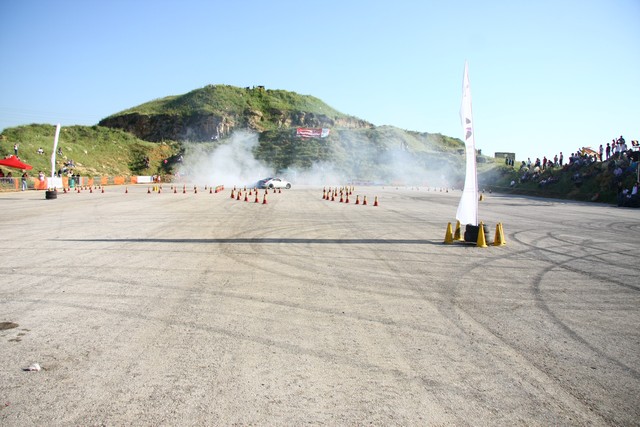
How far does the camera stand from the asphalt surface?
146 inches

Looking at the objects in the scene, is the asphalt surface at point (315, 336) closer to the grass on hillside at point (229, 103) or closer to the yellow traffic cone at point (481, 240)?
the yellow traffic cone at point (481, 240)

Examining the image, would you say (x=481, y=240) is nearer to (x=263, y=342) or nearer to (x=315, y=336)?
(x=315, y=336)

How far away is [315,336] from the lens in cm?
529

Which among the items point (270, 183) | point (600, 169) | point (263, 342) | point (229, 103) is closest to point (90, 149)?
point (270, 183)

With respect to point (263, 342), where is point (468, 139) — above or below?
above

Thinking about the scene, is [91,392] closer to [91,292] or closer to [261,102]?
[91,292]

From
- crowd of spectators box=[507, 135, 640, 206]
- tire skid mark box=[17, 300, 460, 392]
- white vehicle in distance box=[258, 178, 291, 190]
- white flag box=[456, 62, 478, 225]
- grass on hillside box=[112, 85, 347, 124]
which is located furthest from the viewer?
grass on hillside box=[112, 85, 347, 124]

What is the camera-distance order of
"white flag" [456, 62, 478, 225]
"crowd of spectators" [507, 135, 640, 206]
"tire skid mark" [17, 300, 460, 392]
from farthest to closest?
1. "crowd of spectators" [507, 135, 640, 206]
2. "white flag" [456, 62, 478, 225]
3. "tire skid mark" [17, 300, 460, 392]

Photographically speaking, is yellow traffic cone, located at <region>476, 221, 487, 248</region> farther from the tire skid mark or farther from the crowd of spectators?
the crowd of spectators

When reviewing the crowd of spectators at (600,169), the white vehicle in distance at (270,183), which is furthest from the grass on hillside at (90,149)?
the crowd of spectators at (600,169)

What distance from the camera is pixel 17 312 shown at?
600cm

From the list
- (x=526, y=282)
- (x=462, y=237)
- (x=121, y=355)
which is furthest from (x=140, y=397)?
(x=462, y=237)

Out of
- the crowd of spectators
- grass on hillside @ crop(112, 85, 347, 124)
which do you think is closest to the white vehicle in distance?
the crowd of spectators

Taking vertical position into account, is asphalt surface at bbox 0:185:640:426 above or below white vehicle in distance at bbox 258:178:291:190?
Answer: below
